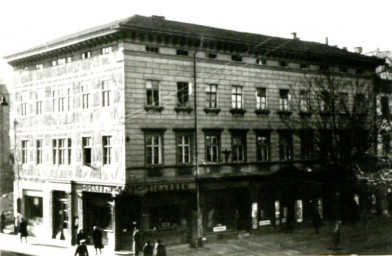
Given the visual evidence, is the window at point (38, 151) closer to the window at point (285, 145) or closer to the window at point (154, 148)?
the window at point (154, 148)

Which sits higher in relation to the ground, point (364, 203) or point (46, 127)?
point (46, 127)

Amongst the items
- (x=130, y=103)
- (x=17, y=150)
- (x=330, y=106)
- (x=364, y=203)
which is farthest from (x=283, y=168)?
(x=17, y=150)

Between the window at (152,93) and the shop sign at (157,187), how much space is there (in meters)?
4.77

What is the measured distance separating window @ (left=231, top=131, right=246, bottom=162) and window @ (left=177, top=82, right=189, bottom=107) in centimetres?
453

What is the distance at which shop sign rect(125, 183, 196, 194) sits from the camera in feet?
94.2

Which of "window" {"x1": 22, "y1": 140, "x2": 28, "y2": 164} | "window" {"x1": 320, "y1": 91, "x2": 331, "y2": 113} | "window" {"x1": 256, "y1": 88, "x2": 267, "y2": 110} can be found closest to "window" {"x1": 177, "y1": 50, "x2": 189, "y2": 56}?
"window" {"x1": 256, "y1": 88, "x2": 267, "y2": 110}

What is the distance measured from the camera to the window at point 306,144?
127ft

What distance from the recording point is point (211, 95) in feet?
108

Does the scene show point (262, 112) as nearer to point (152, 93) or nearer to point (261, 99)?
point (261, 99)

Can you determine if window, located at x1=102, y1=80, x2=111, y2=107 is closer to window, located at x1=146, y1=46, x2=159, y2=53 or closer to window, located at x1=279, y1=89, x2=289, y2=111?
window, located at x1=146, y1=46, x2=159, y2=53

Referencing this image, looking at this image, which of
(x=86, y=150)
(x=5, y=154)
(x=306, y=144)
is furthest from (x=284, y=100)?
(x=5, y=154)

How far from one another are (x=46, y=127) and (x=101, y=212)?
8.06 m

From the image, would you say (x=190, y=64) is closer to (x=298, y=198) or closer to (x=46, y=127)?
(x=46, y=127)

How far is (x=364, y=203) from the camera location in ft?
137
